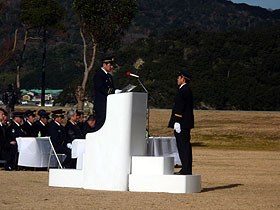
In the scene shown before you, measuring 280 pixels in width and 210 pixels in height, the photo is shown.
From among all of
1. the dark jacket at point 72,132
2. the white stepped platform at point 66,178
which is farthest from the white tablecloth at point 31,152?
the white stepped platform at point 66,178

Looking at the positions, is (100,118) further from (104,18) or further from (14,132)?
(104,18)

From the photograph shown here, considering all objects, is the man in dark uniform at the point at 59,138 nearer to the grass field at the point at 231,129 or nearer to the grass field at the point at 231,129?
the grass field at the point at 231,129

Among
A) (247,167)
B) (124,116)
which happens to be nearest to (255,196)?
(124,116)

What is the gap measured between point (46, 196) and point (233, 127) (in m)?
27.8

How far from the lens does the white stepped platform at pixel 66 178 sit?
11.3 metres

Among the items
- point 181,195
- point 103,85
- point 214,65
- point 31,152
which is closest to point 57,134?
point 31,152

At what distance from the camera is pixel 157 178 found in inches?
415

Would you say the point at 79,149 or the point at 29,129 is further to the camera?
the point at 29,129

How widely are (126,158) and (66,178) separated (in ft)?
4.29

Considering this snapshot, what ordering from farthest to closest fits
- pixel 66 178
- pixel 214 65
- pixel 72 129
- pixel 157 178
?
pixel 214 65 → pixel 72 129 → pixel 66 178 → pixel 157 178

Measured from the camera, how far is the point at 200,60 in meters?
77.5

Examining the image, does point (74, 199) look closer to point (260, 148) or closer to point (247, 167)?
point (247, 167)

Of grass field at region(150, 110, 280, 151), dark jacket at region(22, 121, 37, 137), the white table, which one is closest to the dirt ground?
the white table

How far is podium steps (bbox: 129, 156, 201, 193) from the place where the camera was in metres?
10.5
